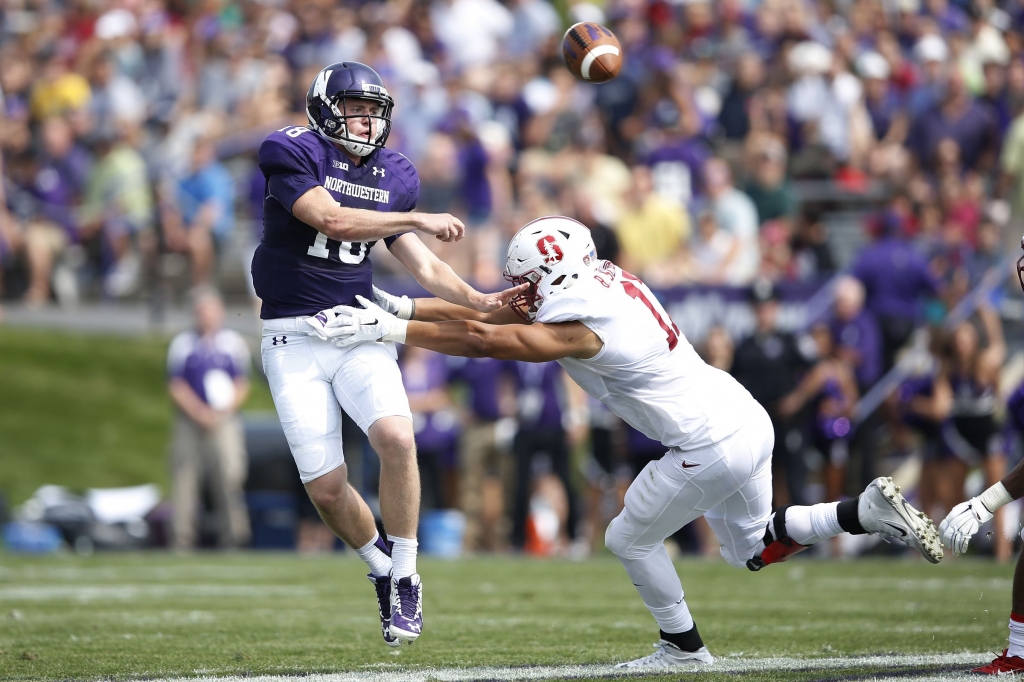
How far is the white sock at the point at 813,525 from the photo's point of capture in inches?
222

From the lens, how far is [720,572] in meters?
9.98

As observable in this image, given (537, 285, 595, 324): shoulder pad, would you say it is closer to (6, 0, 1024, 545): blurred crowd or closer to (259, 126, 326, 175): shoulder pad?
(259, 126, 326, 175): shoulder pad

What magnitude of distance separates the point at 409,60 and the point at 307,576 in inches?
307

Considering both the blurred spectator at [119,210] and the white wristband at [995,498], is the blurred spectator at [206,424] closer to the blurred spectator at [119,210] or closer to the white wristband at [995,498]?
the blurred spectator at [119,210]

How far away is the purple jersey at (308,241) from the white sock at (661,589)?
5.45 ft

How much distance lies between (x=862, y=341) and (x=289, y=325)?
22.5ft

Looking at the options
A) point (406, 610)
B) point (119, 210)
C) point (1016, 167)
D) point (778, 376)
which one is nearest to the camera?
point (406, 610)

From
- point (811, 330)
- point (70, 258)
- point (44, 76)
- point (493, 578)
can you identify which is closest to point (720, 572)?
point (493, 578)

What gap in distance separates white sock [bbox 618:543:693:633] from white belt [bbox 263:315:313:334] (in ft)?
5.38

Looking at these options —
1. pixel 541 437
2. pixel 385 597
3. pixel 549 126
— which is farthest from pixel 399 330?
pixel 549 126

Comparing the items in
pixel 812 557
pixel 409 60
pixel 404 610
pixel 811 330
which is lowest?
pixel 812 557

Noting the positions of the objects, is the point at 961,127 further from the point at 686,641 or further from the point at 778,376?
the point at 686,641

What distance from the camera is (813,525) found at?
18.5ft

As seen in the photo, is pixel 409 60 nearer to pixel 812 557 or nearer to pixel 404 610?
pixel 812 557
